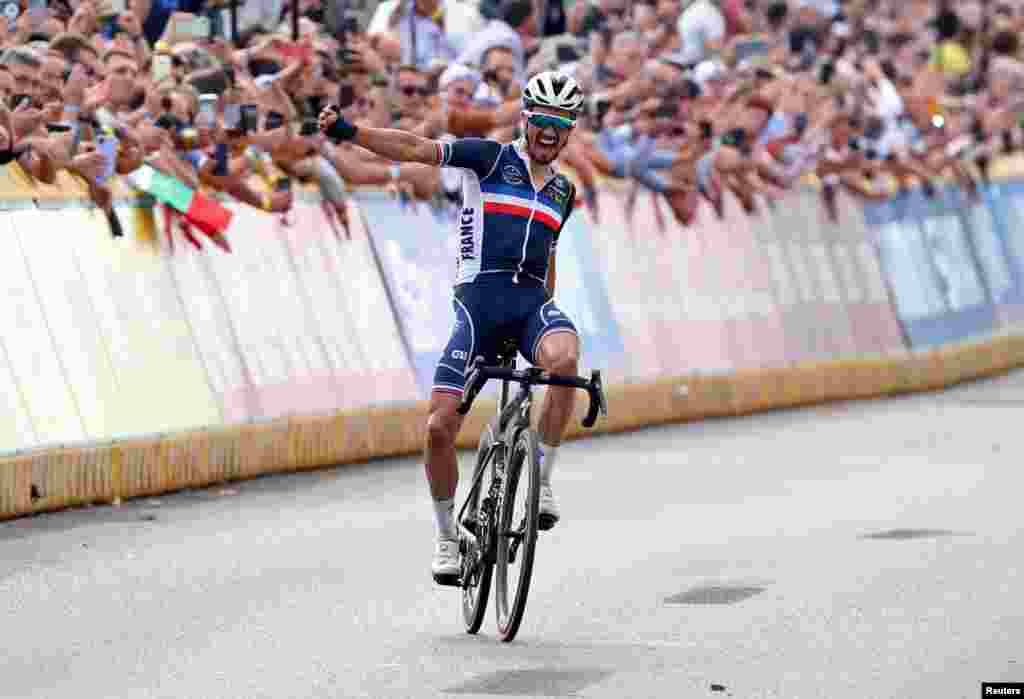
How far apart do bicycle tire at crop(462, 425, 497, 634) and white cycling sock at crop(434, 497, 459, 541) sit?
5.3 inches

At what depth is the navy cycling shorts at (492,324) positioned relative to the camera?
10156mm

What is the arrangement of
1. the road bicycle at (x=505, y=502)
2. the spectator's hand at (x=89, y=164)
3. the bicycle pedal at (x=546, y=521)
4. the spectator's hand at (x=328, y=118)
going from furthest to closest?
the spectator's hand at (x=89, y=164) → the bicycle pedal at (x=546, y=521) → the spectator's hand at (x=328, y=118) → the road bicycle at (x=505, y=502)

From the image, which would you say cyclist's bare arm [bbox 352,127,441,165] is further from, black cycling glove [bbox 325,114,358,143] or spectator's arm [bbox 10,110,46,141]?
spectator's arm [bbox 10,110,46,141]

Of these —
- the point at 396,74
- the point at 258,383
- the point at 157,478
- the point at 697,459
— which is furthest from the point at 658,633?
the point at 396,74

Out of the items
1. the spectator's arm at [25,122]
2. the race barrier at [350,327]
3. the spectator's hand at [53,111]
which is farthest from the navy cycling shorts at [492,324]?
the spectator's hand at [53,111]

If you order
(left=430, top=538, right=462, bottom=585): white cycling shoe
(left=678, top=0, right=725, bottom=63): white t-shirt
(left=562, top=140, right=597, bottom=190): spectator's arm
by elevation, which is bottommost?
(left=430, top=538, right=462, bottom=585): white cycling shoe

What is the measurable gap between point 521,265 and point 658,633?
1.61 meters

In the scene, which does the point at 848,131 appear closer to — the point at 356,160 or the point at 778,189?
the point at 778,189

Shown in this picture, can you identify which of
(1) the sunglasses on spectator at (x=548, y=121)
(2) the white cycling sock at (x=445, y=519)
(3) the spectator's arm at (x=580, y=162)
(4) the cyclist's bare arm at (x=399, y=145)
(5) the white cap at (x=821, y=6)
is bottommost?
(2) the white cycling sock at (x=445, y=519)

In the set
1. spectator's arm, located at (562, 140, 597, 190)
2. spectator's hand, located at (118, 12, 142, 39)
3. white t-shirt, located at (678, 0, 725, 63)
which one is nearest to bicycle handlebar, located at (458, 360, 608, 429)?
spectator's hand, located at (118, 12, 142, 39)

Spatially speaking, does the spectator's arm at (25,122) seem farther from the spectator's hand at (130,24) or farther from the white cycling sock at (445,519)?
the white cycling sock at (445,519)

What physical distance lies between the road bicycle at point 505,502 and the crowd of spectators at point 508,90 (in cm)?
278

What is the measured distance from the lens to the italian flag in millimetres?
15781

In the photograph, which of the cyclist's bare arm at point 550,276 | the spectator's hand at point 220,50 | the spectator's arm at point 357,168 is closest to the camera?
the cyclist's bare arm at point 550,276
